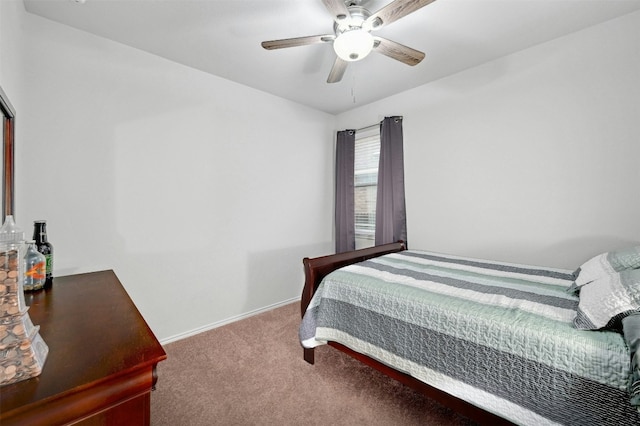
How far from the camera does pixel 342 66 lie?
1.92 m

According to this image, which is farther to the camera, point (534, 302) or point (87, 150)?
point (87, 150)

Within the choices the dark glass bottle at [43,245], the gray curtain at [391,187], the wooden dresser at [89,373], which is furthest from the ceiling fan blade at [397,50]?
the dark glass bottle at [43,245]

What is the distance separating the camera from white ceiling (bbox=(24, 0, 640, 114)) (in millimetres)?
1754

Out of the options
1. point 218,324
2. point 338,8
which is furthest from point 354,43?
point 218,324

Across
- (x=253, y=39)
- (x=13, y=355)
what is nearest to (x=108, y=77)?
(x=253, y=39)

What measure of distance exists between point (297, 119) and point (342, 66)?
151 cm

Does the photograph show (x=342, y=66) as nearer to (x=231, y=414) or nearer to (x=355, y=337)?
(x=355, y=337)

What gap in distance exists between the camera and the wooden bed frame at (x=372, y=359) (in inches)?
50.4

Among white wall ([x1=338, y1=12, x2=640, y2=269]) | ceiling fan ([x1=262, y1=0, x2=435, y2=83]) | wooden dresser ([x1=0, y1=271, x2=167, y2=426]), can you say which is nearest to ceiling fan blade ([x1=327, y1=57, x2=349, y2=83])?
ceiling fan ([x1=262, y1=0, x2=435, y2=83])

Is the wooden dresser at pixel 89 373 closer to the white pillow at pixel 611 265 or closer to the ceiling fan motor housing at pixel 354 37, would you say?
the ceiling fan motor housing at pixel 354 37

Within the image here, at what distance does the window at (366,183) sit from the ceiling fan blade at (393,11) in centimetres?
185

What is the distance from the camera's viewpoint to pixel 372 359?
1.68 metres

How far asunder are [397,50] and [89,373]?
208cm

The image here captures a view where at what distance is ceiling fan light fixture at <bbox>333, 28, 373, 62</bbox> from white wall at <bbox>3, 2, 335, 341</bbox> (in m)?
1.56
